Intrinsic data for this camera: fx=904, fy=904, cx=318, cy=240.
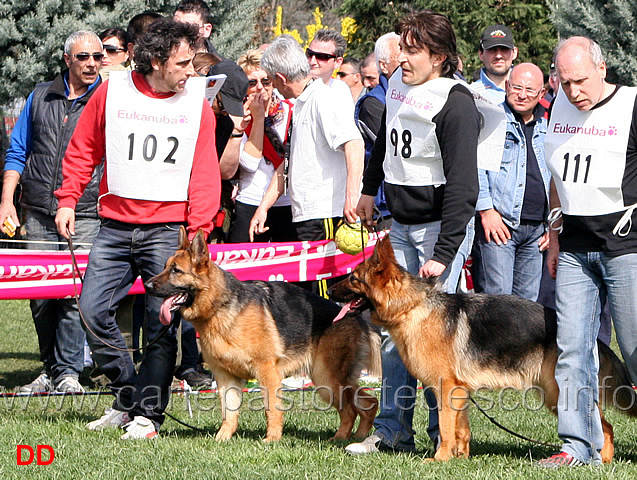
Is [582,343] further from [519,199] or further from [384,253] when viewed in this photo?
[519,199]

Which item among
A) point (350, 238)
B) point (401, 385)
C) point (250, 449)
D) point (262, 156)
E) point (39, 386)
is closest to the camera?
point (250, 449)

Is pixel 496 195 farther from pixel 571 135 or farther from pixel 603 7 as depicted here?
pixel 603 7

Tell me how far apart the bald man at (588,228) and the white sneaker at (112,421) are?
2808 mm

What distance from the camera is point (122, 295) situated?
607 cm

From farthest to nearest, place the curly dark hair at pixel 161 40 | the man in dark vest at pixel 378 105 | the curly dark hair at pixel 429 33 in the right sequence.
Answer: the man in dark vest at pixel 378 105, the curly dark hair at pixel 161 40, the curly dark hair at pixel 429 33

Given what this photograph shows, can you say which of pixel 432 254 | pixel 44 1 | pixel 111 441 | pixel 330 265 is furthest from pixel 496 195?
pixel 44 1

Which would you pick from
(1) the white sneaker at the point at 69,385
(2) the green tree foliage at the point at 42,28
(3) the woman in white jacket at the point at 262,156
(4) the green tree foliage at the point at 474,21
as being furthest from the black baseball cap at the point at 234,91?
(4) the green tree foliage at the point at 474,21

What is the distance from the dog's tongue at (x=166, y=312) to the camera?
5688mm

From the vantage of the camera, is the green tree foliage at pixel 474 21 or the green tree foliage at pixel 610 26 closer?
the green tree foliage at pixel 610 26

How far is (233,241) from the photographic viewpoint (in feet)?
27.2

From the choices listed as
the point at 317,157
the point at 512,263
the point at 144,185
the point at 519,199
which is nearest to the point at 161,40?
the point at 144,185

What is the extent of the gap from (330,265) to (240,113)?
157cm

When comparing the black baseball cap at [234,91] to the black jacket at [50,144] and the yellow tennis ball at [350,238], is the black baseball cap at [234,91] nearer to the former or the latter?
the yellow tennis ball at [350,238]

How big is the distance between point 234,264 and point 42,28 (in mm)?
11414
